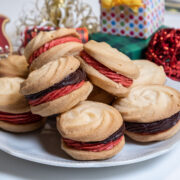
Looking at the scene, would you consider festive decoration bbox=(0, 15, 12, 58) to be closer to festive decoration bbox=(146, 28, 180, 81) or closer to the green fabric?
the green fabric

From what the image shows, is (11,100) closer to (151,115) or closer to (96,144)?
(96,144)

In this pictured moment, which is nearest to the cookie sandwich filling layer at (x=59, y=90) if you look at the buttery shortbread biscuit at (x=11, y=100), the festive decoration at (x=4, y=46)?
the buttery shortbread biscuit at (x=11, y=100)

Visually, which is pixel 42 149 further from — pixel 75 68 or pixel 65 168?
pixel 75 68

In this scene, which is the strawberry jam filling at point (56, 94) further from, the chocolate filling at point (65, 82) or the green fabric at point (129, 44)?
the green fabric at point (129, 44)

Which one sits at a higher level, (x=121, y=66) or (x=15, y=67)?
(x=121, y=66)

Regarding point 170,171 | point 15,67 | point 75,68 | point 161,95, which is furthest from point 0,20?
Result: point 170,171

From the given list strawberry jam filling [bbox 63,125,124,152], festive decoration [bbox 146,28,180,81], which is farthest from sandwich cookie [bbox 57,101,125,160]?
festive decoration [bbox 146,28,180,81]

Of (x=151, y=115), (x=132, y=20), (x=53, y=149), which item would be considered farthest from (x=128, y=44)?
(x=53, y=149)
